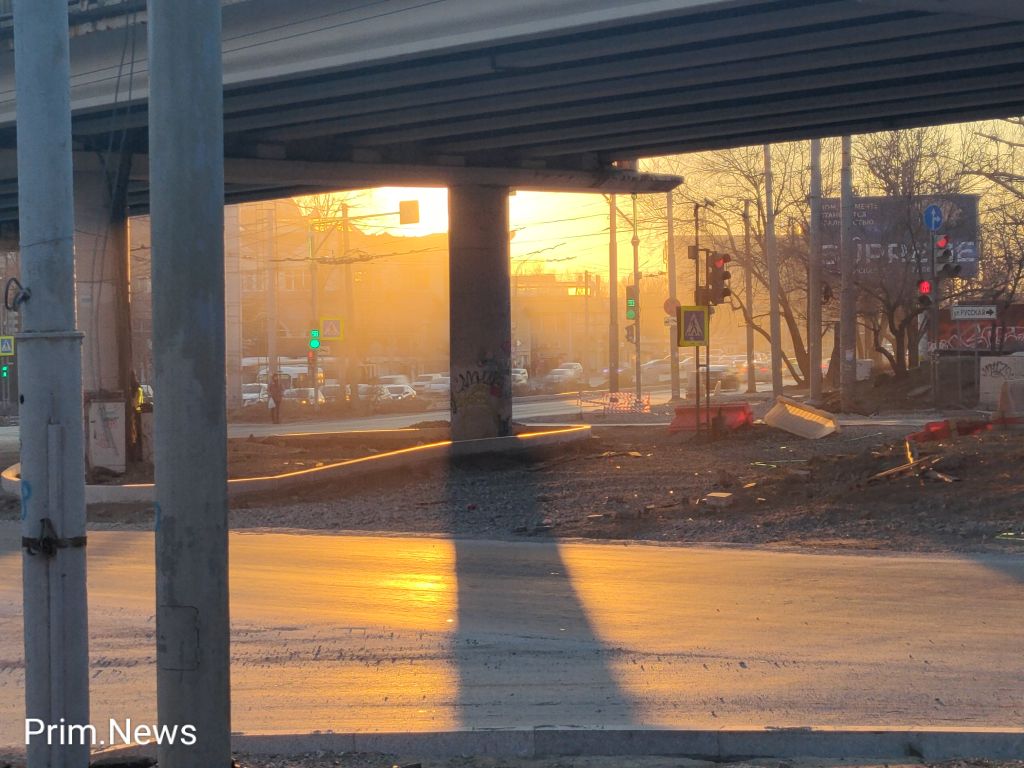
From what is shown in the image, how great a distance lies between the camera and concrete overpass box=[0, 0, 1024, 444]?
15.8m

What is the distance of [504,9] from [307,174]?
364 inches

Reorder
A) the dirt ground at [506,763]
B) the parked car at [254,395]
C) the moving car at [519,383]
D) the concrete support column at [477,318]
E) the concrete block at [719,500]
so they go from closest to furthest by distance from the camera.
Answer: the dirt ground at [506,763], the concrete block at [719,500], the concrete support column at [477,318], the parked car at [254,395], the moving car at [519,383]

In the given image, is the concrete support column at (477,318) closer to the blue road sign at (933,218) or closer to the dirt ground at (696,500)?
the dirt ground at (696,500)

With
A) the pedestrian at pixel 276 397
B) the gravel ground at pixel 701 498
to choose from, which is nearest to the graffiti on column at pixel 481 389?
the gravel ground at pixel 701 498

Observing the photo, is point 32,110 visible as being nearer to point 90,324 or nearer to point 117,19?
point 117,19

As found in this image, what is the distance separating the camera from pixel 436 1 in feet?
54.9

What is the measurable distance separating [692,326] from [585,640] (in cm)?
1559

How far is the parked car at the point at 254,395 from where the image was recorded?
54544mm

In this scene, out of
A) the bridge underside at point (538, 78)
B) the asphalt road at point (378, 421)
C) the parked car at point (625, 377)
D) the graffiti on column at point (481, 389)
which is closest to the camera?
the bridge underside at point (538, 78)

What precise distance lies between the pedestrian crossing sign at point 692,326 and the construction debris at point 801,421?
3.18m

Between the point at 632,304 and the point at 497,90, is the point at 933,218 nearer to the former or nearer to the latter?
the point at 497,90

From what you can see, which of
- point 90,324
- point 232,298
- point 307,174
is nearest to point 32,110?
point 90,324

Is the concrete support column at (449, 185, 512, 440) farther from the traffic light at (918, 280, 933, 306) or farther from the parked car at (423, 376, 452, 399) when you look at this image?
the parked car at (423, 376, 452, 399)

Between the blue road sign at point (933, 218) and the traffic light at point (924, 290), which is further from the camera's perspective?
the blue road sign at point (933, 218)
